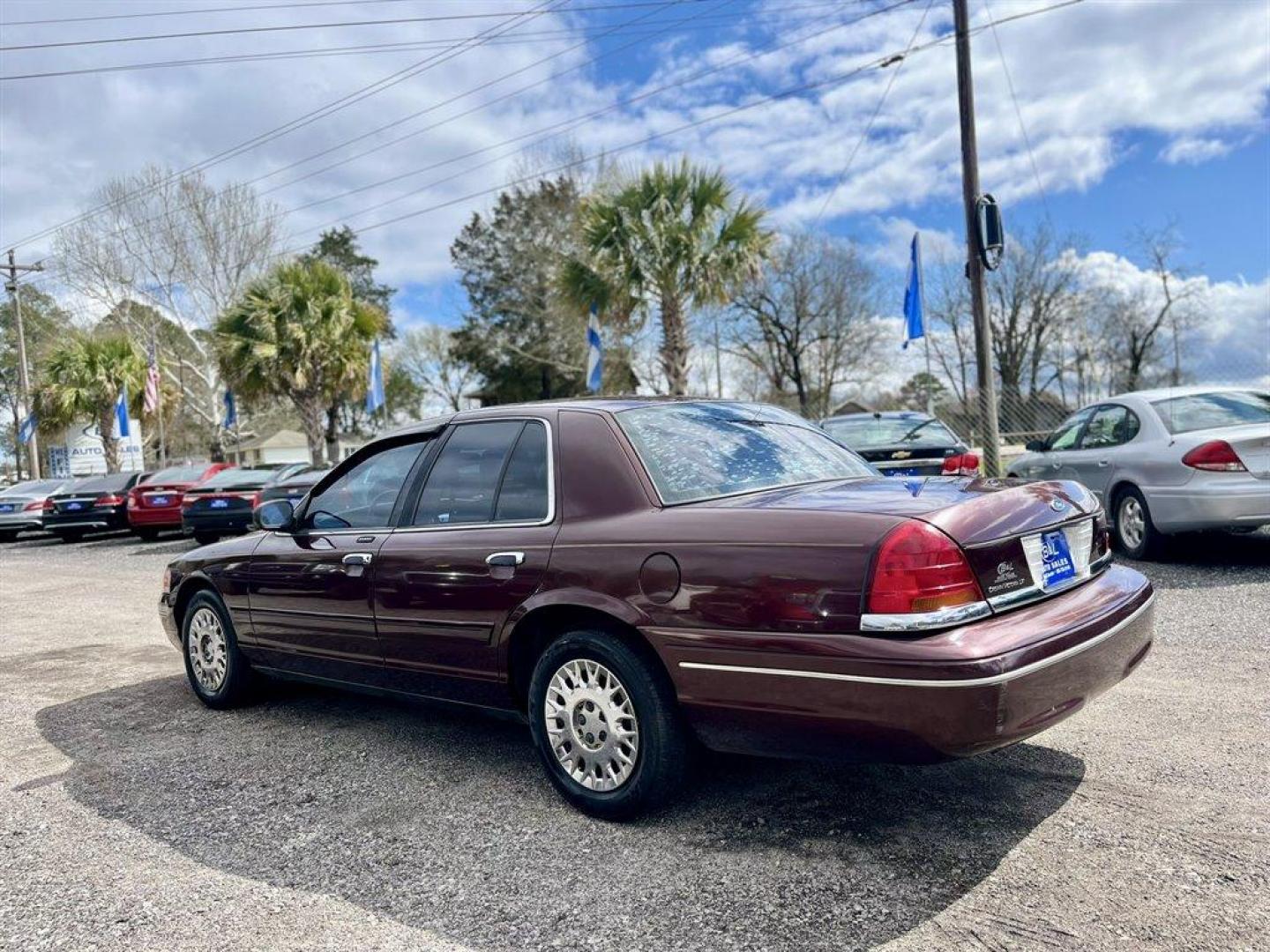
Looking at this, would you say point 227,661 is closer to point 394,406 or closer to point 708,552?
point 708,552

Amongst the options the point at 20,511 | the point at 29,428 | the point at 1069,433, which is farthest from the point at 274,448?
the point at 1069,433

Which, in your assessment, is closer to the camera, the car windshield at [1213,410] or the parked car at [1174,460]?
the parked car at [1174,460]

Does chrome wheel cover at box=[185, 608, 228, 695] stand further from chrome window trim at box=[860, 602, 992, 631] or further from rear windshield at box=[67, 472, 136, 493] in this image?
rear windshield at box=[67, 472, 136, 493]

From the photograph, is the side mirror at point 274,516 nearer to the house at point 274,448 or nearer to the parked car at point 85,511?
the parked car at point 85,511

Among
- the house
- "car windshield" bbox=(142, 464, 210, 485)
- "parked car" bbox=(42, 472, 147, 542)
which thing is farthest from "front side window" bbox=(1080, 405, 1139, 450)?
the house

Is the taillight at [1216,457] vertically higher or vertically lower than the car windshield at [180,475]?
lower

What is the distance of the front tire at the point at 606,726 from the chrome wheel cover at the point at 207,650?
2.40m

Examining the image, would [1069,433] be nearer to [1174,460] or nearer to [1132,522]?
[1132,522]

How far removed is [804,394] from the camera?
45.2 m

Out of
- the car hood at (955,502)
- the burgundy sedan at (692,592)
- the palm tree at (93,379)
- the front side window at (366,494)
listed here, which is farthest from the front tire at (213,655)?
the palm tree at (93,379)

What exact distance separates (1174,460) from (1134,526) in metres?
0.78

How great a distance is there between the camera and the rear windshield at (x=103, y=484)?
20206 millimetres

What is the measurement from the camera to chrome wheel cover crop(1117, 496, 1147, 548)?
7934 mm

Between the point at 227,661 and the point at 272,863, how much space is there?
6.97 ft
